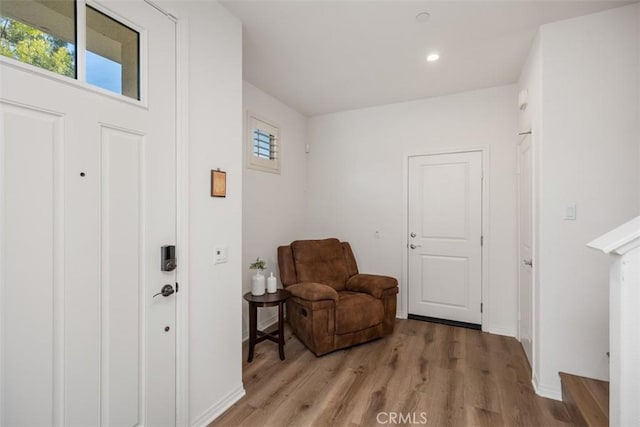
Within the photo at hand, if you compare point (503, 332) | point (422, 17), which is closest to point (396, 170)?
point (422, 17)

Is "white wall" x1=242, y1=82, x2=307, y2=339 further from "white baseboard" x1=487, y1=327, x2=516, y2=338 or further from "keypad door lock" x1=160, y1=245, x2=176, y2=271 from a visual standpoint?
"white baseboard" x1=487, y1=327, x2=516, y2=338

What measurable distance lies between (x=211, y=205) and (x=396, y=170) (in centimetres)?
250

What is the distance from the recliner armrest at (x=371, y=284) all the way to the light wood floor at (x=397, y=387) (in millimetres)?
497

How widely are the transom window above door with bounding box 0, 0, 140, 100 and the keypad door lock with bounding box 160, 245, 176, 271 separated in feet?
2.50

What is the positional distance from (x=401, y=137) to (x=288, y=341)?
267 centimetres

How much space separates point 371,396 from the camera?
2096mm

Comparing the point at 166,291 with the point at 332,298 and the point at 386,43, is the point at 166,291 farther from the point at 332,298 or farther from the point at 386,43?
the point at 386,43

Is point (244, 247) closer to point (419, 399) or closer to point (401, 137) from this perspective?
point (419, 399)

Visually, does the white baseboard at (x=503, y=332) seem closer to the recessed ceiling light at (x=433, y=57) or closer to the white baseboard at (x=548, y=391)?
the white baseboard at (x=548, y=391)

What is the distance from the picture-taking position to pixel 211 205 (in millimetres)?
1854

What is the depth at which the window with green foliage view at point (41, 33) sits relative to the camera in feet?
3.39

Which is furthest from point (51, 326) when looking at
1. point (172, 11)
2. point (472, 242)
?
point (472, 242)

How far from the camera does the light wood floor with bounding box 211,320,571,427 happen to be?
187cm

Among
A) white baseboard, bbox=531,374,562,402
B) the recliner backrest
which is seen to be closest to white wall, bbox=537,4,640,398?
white baseboard, bbox=531,374,562,402
